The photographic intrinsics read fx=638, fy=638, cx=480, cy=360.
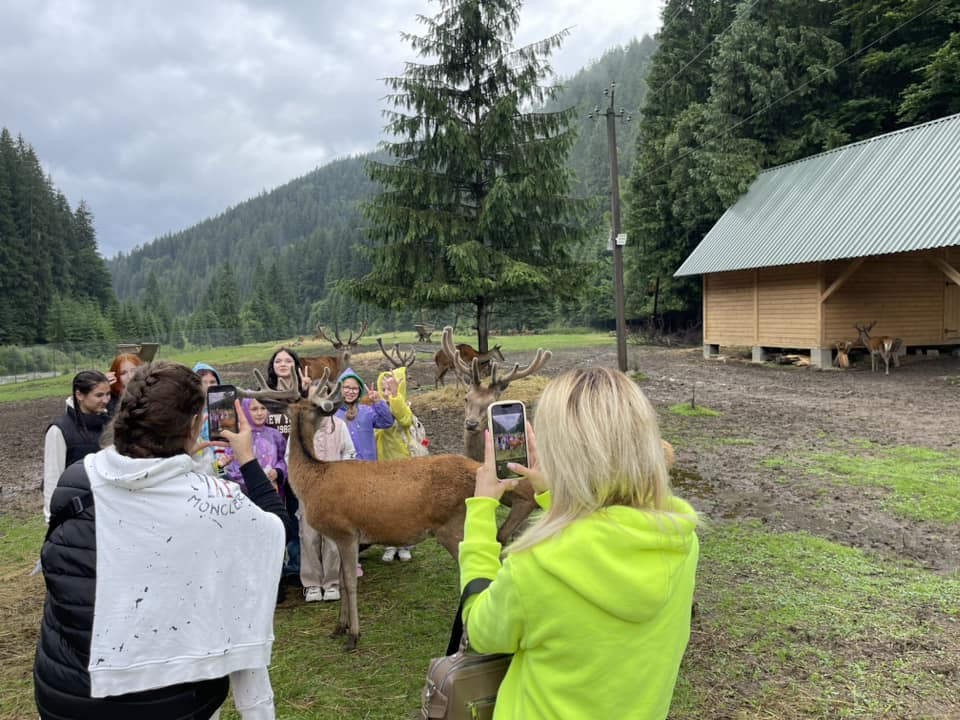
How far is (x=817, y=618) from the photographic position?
15.0 ft

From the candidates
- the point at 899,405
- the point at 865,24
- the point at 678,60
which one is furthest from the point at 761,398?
the point at 678,60

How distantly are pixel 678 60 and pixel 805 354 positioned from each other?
21044mm

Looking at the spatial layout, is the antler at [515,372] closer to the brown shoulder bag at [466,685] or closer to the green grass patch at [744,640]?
the green grass patch at [744,640]

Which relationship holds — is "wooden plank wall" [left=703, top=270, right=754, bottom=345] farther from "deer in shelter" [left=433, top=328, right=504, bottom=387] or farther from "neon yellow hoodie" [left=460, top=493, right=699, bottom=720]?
"neon yellow hoodie" [left=460, top=493, right=699, bottom=720]

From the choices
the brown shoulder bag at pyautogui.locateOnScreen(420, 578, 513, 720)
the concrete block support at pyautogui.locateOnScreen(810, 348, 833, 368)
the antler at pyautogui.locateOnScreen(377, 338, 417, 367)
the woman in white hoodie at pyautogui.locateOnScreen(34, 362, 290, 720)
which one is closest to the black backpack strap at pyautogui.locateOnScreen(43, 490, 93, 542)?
the woman in white hoodie at pyautogui.locateOnScreen(34, 362, 290, 720)

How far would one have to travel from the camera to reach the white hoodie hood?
180 centimetres

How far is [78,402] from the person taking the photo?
4539 millimetres

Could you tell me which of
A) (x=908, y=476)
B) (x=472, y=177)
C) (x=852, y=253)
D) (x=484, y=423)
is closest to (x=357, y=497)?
(x=484, y=423)

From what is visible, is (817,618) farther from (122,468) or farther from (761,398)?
(761,398)

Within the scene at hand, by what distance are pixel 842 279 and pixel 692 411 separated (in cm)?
947

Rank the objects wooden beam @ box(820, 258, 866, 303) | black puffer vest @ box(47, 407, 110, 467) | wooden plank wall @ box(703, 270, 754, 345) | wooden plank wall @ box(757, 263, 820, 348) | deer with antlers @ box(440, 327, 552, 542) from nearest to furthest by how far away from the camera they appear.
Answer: black puffer vest @ box(47, 407, 110, 467) < deer with antlers @ box(440, 327, 552, 542) < wooden beam @ box(820, 258, 866, 303) < wooden plank wall @ box(757, 263, 820, 348) < wooden plank wall @ box(703, 270, 754, 345)

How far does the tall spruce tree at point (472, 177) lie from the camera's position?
1620 cm

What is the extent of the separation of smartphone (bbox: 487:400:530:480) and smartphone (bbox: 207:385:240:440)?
1.16 m

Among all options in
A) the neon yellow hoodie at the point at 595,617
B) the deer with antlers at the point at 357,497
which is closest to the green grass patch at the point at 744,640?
the deer with antlers at the point at 357,497
